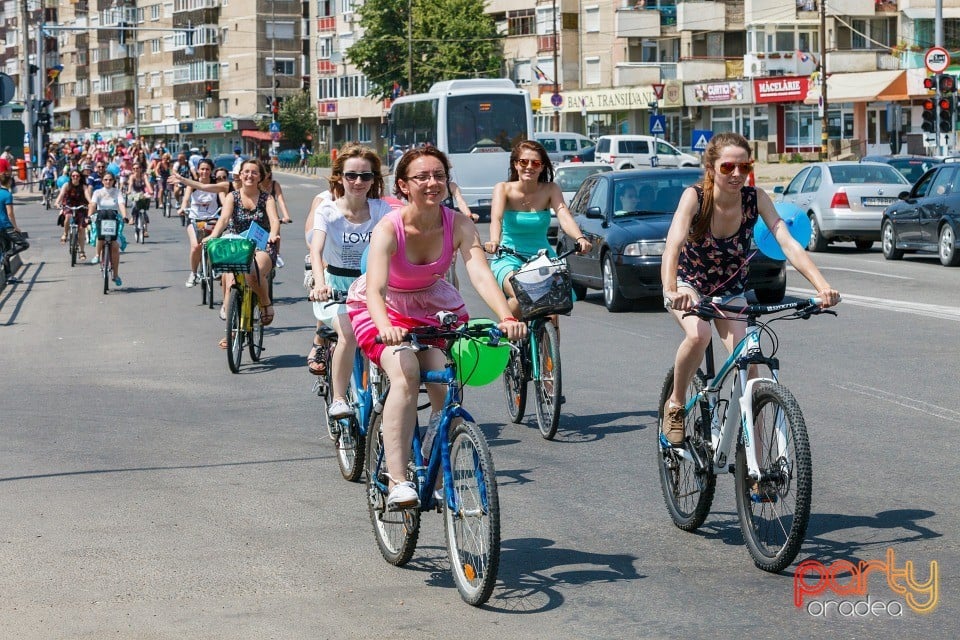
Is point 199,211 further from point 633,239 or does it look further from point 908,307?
point 908,307

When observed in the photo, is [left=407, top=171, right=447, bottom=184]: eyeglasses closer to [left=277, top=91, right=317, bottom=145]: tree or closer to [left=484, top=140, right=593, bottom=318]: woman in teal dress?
[left=484, top=140, right=593, bottom=318]: woman in teal dress

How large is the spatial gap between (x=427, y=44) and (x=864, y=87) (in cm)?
2730

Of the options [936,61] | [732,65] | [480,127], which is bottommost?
[480,127]

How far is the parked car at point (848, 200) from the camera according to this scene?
28219 mm

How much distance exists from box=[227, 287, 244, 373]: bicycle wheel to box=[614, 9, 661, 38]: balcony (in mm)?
72231

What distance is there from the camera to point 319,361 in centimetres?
966

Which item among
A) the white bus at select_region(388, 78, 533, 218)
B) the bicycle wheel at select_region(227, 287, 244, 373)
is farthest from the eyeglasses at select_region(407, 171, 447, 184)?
the white bus at select_region(388, 78, 533, 218)

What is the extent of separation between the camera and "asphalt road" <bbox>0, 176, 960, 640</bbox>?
19.4 ft

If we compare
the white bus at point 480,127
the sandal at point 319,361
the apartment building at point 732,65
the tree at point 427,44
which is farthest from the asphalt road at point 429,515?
the tree at point 427,44

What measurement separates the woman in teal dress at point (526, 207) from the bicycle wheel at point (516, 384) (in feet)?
1.52

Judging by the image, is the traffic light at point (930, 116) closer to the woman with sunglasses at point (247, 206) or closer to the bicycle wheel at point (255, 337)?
the woman with sunglasses at point (247, 206)

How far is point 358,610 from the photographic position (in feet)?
19.7

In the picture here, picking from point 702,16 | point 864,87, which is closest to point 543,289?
point 864,87

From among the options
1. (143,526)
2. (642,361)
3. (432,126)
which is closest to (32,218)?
(432,126)
